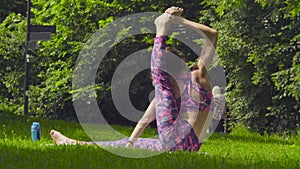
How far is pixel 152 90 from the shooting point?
22953 mm

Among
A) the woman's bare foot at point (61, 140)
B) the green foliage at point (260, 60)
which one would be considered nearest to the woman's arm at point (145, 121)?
the woman's bare foot at point (61, 140)

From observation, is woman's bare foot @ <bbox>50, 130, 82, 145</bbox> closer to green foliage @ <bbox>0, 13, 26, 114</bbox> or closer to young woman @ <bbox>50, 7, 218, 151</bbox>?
young woman @ <bbox>50, 7, 218, 151</bbox>

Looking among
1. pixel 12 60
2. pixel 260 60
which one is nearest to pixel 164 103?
pixel 260 60

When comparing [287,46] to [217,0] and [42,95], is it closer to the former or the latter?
[217,0]

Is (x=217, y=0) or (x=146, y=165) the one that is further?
(x=217, y=0)

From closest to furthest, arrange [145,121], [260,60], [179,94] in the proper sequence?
1. [179,94]
2. [145,121]
3. [260,60]

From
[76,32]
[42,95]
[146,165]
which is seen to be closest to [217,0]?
[76,32]

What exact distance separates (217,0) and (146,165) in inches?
499

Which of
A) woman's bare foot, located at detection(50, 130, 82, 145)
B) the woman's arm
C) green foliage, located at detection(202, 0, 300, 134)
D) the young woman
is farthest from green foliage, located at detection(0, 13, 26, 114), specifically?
the young woman

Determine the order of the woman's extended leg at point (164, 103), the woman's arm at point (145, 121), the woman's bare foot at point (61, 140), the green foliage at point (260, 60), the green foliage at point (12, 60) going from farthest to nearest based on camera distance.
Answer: the green foliage at point (12, 60) < the green foliage at point (260, 60) < the woman's bare foot at point (61, 140) < the woman's arm at point (145, 121) < the woman's extended leg at point (164, 103)

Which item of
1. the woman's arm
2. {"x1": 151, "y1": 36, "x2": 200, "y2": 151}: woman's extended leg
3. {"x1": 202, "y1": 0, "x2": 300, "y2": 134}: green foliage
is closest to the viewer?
{"x1": 151, "y1": 36, "x2": 200, "y2": 151}: woman's extended leg

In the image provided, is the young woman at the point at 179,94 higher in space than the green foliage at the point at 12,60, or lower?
higher

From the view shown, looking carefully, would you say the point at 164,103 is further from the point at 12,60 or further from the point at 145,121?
the point at 12,60

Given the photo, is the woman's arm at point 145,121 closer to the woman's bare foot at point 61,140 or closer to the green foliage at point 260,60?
the woman's bare foot at point 61,140
